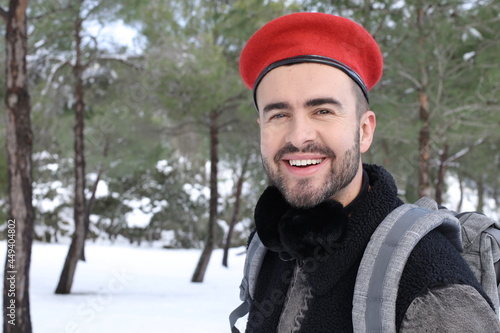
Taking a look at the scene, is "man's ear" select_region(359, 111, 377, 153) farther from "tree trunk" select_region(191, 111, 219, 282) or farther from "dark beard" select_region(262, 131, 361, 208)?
"tree trunk" select_region(191, 111, 219, 282)

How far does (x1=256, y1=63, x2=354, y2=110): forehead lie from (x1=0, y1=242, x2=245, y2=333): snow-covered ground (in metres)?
5.66

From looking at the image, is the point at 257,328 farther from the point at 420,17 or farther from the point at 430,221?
the point at 420,17

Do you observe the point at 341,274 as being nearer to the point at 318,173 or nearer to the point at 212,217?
the point at 318,173

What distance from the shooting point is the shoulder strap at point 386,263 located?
1.03m

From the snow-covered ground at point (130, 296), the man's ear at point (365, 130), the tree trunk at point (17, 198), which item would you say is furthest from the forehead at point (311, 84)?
the snow-covered ground at point (130, 296)

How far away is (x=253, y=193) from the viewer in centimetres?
2216

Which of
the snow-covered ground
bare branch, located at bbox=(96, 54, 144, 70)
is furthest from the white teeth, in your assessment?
bare branch, located at bbox=(96, 54, 144, 70)

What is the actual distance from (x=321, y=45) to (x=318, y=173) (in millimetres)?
358

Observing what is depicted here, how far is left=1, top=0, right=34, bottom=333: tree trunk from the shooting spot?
4992mm

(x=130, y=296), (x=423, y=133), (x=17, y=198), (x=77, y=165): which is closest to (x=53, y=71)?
(x=77, y=165)

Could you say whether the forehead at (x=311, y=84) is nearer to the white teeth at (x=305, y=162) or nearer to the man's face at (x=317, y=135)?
the man's face at (x=317, y=135)

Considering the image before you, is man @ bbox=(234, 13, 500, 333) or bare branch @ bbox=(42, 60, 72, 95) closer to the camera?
man @ bbox=(234, 13, 500, 333)

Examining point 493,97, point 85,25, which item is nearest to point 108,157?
point 85,25

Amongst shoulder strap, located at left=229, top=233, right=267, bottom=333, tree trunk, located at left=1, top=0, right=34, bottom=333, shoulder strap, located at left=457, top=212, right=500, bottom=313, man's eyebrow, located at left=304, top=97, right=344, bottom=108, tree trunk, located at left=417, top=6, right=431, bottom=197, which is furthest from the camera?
tree trunk, located at left=417, top=6, right=431, bottom=197
